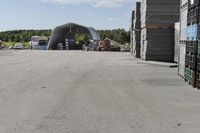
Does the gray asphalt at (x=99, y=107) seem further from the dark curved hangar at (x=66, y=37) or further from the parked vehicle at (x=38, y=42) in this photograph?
the parked vehicle at (x=38, y=42)

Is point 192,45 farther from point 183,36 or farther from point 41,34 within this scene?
point 41,34

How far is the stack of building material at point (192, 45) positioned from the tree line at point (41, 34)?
74064mm

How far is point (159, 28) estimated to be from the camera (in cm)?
2777

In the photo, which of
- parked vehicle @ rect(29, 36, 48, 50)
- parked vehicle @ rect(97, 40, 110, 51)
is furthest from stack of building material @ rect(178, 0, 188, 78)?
parked vehicle @ rect(29, 36, 48, 50)

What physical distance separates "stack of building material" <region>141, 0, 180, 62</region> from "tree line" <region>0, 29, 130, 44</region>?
60976mm

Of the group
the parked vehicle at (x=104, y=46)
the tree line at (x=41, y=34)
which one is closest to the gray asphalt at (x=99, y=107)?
the parked vehicle at (x=104, y=46)

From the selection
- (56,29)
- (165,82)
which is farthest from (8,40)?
(165,82)

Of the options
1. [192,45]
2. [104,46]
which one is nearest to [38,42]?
[104,46]

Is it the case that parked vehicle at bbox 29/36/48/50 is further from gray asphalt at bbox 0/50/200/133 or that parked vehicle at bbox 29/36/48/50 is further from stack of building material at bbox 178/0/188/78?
gray asphalt at bbox 0/50/200/133

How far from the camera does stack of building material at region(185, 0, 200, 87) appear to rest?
45.7ft

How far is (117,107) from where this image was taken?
9.98 m

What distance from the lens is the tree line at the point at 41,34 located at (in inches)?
3639

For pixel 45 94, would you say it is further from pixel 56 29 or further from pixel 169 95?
pixel 56 29

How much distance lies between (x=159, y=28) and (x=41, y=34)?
8679 centimetres
